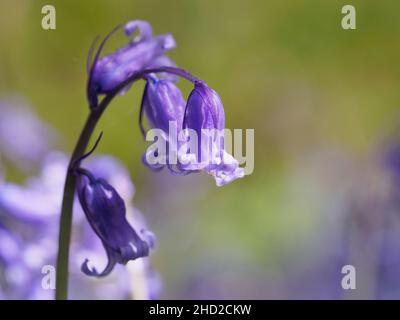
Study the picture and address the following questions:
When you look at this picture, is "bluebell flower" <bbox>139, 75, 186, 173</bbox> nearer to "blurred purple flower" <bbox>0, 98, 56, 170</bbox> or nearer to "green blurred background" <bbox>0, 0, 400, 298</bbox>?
"blurred purple flower" <bbox>0, 98, 56, 170</bbox>

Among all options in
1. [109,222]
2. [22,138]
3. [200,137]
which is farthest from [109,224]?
[22,138]

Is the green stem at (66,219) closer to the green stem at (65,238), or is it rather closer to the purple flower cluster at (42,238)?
the green stem at (65,238)

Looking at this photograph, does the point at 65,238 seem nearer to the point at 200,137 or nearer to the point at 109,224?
the point at 109,224

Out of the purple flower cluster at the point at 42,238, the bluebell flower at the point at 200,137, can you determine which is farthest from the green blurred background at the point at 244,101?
the bluebell flower at the point at 200,137

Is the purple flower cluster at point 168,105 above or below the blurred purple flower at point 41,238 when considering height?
above

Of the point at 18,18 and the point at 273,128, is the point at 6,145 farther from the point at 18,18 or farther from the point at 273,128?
the point at 273,128
